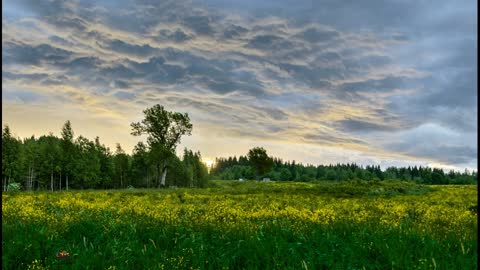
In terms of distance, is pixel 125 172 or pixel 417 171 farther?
pixel 417 171

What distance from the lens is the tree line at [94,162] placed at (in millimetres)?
68250

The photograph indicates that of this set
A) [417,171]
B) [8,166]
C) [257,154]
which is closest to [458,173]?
[417,171]

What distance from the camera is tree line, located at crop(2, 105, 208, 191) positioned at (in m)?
68.2

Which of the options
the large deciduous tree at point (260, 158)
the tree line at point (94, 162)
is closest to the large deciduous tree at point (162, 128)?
the tree line at point (94, 162)

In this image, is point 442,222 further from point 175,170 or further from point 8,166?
point 175,170

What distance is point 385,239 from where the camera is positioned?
8.06 meters

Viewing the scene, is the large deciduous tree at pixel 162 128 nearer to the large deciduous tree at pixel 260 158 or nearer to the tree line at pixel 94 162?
the tree line at pixel 94 162

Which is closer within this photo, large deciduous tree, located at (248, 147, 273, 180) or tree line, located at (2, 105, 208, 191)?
tree line, located at (2, 105, 208, 191)

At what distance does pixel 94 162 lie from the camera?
113 meters

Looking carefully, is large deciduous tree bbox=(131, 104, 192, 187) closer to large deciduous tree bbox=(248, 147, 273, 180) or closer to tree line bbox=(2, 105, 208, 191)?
tree line bbox=(2, 105, 208, 191)

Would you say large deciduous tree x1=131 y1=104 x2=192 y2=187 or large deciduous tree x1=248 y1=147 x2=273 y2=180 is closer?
large deciduous tree x1=131 y1=104 x2=192 y2=187

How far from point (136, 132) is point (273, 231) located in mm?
62365

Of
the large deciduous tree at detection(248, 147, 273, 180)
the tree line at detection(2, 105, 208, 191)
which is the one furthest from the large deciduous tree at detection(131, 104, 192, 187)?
the large deciduous tree at detection(248, 147, 273, 180)

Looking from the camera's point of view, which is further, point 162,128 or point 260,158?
point 260,158
